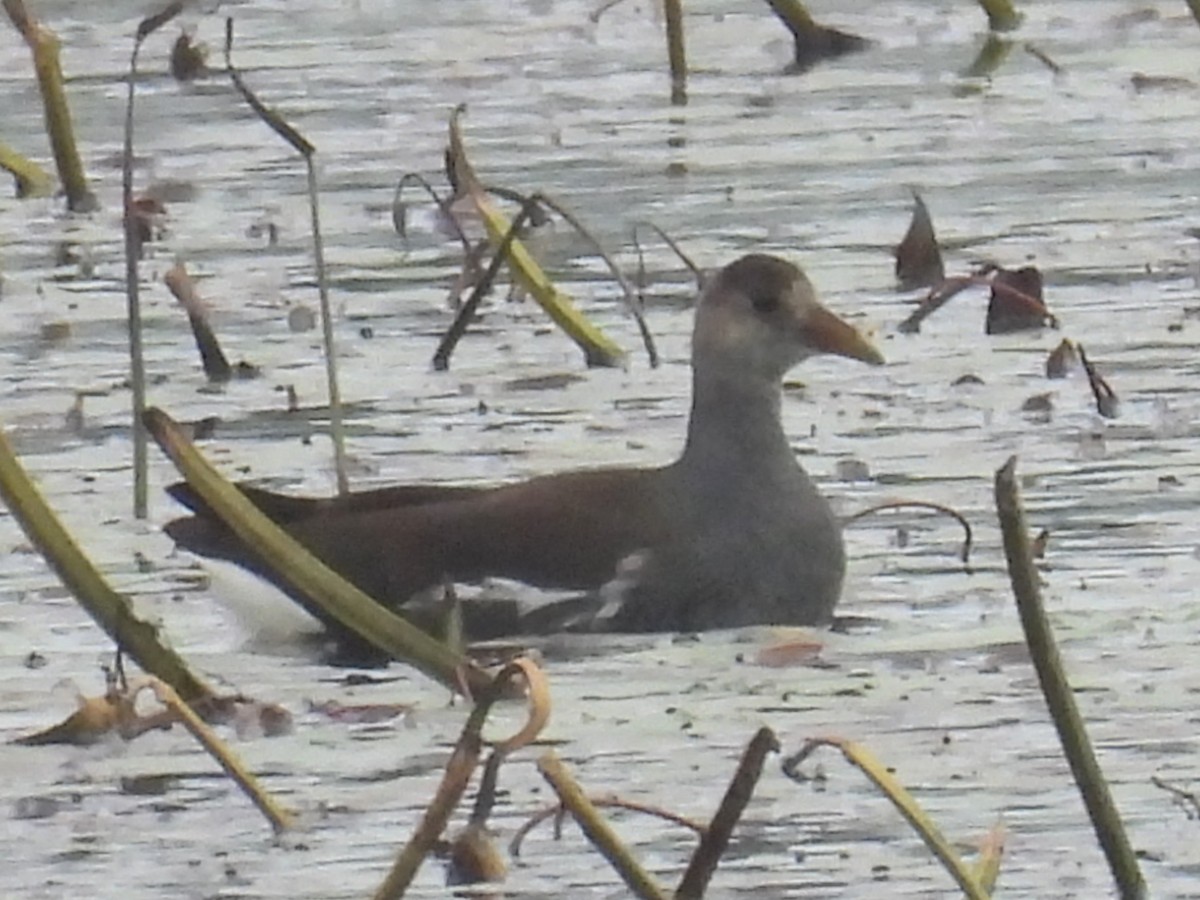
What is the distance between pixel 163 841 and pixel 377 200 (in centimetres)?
524

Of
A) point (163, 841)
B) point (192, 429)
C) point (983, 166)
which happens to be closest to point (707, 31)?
point (983, 166)

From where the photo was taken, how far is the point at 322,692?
672cm

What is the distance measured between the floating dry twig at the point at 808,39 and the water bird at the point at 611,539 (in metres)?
5.39

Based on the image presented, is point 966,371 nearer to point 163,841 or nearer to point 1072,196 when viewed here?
point 1072,196

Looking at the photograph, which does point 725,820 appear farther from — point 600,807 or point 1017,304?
point 1017,304


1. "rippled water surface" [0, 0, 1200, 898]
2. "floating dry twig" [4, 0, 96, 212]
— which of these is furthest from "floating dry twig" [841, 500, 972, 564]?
"floating dry twig" [4, 0, 96, 212]

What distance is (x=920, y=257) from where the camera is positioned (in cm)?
973

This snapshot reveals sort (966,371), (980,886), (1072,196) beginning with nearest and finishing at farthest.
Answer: (980,886)
(966,371)
(1072,196)

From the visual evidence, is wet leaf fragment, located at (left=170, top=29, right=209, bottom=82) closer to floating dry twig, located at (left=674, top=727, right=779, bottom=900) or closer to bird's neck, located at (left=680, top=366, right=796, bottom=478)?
bird's neck, located at (left=680, top=366, right=796, bottom=478)

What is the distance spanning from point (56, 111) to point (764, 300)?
3236 millimetres

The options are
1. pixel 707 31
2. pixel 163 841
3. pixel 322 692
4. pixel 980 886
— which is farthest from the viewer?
pixel 707 31

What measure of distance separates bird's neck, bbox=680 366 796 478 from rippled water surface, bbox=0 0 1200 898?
0.82 feet

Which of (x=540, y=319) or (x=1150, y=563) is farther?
(x=540, y=319)

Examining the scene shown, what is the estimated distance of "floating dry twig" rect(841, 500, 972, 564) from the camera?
7.37 meters
